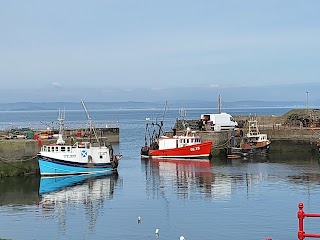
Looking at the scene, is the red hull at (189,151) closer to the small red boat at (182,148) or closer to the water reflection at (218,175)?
the small red boat at (182,148)

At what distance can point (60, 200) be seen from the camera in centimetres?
3684

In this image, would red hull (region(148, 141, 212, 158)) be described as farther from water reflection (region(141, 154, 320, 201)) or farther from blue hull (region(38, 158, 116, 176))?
blue hull (region(38, 158, 116, 176))

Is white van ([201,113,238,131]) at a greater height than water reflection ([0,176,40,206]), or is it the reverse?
white van ([201,113,238,131])

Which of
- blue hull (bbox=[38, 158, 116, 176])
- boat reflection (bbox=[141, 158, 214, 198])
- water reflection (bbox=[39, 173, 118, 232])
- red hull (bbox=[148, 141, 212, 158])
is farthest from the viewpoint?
→ red hull (bbox=[148, 141, 212, 158])

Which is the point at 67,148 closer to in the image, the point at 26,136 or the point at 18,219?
the point at 26,136

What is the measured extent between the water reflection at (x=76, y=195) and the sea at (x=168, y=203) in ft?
0.17

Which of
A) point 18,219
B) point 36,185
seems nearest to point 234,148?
point 36,185

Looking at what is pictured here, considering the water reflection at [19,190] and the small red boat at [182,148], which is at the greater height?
the small red boat at [182,148]

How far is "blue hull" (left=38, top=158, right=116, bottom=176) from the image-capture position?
146 ft

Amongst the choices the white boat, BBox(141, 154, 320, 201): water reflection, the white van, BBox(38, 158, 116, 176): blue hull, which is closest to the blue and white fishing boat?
BBox(38, 158, 116, 176): blue hull

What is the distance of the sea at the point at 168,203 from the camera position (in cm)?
2772

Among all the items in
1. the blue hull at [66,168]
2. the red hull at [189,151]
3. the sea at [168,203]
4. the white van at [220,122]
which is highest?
the white van at [220,122]

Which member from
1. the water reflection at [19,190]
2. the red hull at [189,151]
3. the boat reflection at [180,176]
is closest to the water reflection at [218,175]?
the boat reflection at [180,176]

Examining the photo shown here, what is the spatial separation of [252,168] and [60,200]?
19.3 meters
